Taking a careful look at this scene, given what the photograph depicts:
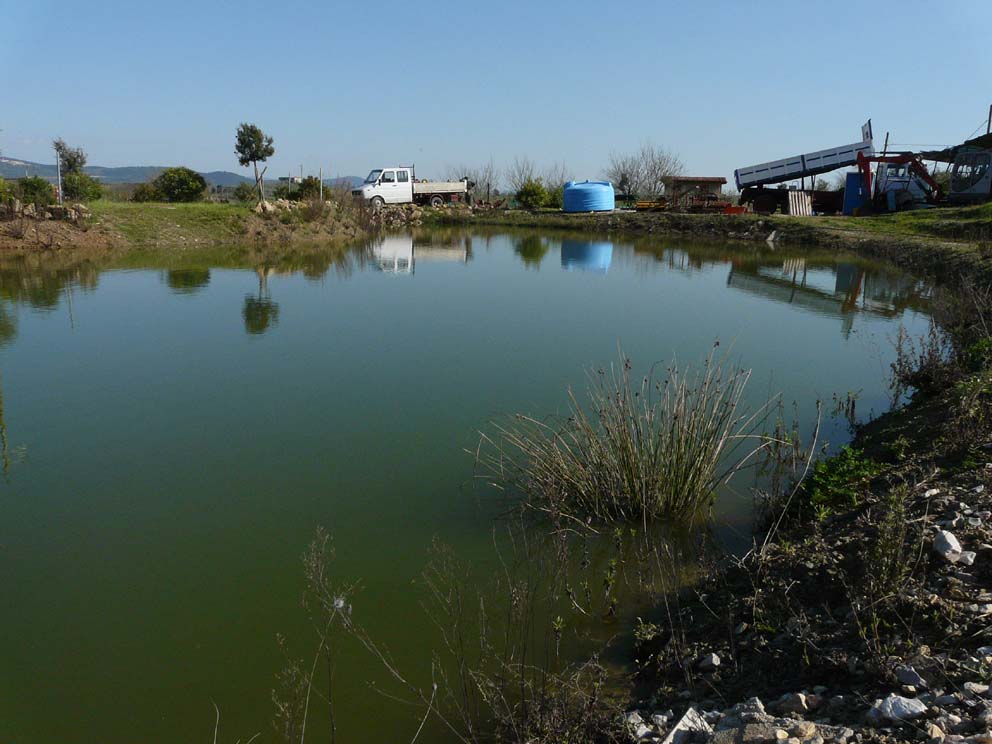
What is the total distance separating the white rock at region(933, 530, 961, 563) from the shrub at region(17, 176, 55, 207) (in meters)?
22.1

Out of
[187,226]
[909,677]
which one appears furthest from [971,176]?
[909,677]

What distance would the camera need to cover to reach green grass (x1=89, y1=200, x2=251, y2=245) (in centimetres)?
2109

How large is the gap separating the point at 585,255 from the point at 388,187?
15242 millimetres

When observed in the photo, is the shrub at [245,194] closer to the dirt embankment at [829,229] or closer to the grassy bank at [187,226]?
the grassy bank at [187,226]

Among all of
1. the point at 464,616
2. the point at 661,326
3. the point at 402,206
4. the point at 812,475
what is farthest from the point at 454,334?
the point at 402,206

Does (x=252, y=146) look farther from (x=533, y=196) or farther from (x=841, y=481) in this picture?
(x=841, y=481)

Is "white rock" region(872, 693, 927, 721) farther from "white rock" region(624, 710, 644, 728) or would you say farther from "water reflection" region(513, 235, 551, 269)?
"water reflection" region(513, 235, 551, 269)

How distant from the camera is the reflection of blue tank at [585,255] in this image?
19.1 meters

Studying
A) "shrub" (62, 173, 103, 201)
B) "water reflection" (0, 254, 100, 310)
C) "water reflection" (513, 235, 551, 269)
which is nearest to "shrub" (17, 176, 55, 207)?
"shrub" (62, 173, 103, 201)

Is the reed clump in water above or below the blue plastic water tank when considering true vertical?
below

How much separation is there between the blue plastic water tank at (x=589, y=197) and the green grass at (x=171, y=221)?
16.9 metres

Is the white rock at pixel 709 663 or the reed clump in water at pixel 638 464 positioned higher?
the reed clump in water at pixel 638 464

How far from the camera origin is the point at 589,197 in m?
35.9

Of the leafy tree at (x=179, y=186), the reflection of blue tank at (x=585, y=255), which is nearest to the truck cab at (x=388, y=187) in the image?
the leafy tree at (x=179, y=186)
